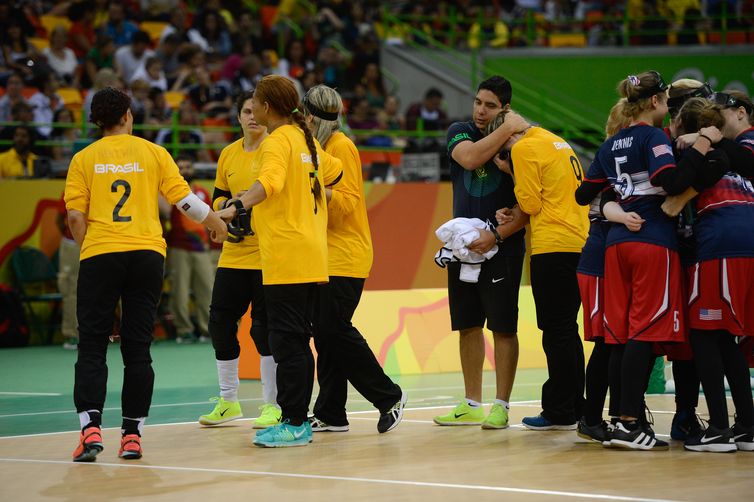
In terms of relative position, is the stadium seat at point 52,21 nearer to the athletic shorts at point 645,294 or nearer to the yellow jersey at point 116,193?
the yellow jersey at point 116,193

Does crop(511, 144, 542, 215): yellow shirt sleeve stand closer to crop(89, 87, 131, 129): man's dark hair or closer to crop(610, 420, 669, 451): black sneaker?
crop(610, 420, 669, 451): black sneaker

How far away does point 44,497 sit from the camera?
561cm

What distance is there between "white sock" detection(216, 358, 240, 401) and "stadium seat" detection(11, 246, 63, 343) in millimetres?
7544

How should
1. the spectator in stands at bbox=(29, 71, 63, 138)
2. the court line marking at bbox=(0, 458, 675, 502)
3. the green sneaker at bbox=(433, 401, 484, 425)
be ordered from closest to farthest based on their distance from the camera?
the court line marking at bbox=(0, 458, 675, 502), the green sneaker at bbox=(433, 401, 484, 425), the spectator in stands at bbox=(29, 71, 63, 138)

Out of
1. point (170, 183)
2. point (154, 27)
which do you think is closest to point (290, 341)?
point (170, 183)

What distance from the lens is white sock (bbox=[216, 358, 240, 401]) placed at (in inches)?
326

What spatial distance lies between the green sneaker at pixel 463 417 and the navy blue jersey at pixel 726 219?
2.02 metres

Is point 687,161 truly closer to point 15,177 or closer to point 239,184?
point 239,184

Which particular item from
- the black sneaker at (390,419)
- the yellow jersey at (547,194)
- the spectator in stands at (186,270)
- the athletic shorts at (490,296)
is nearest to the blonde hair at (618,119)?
the yellow jersey at (547,194)

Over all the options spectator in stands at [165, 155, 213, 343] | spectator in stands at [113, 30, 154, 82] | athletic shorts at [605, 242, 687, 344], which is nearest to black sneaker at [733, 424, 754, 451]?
athletic shorts at [605, 242, 687, 344]

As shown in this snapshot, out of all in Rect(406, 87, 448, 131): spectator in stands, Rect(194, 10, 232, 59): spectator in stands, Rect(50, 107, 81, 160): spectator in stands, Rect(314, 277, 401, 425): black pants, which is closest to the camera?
Rect(314, 277, 401, 425): black pants

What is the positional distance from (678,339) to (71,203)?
3610mm

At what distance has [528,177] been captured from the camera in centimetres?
772

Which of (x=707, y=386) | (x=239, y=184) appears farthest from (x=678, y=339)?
(x=239, y=184)
